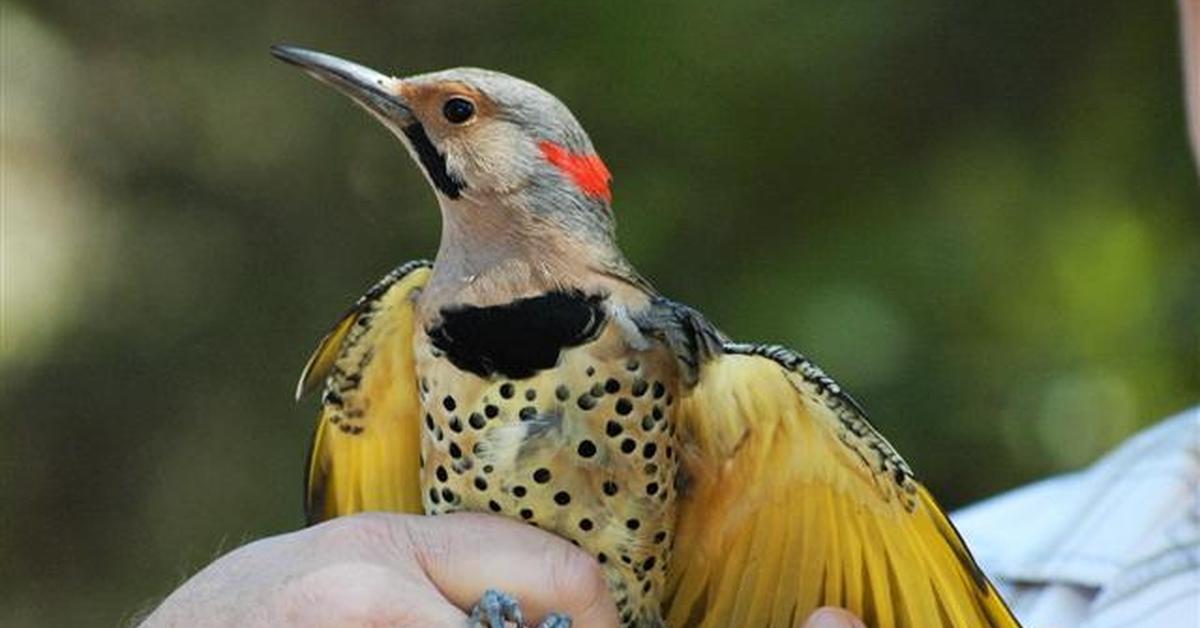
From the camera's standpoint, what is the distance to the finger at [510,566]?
1.98m

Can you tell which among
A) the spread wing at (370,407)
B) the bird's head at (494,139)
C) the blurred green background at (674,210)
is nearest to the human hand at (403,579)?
the spread wing at (370,407)

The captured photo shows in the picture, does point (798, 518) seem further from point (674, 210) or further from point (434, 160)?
point (674, 210)

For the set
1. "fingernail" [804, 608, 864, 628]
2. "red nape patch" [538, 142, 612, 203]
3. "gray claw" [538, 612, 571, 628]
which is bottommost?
"fingernail" [804, 608, 864, 628]

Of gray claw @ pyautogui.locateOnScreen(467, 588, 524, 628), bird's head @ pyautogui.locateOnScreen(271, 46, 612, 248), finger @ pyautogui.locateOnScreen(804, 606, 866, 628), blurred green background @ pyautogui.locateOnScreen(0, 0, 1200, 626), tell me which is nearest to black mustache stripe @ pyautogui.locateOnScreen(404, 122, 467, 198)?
bird's head @ pyautogui.locateOnScreen(271, 46, 612, 248)

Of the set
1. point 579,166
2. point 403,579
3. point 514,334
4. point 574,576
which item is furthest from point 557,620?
point 579,166

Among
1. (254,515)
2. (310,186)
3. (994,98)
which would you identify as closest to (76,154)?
(310,186)

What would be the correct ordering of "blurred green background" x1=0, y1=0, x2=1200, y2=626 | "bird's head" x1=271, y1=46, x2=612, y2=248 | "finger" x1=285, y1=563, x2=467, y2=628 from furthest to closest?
"blurred green background" x1=0, y1=0, x2=1200, y2=626, "bird's head" x1=271, y1=46, x2=612, y2=248, "finger" x1=285, y1=563, x2=467, y2=628

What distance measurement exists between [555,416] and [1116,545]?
1050mm

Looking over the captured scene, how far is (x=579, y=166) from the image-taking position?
210 centimetres

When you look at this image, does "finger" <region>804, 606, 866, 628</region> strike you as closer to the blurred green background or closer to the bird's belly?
the bird's belly

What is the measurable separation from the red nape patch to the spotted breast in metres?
0.16

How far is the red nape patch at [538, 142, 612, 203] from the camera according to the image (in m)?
2.08

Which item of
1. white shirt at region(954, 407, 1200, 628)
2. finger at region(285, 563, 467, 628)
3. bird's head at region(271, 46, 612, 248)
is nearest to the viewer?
finger at region(285, 563, 467, 628)

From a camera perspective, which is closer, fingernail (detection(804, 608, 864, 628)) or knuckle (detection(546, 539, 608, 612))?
knuckle (detection(546, 539, 608, 612))
